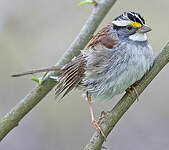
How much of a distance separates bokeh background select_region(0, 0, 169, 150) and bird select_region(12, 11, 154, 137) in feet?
6.67

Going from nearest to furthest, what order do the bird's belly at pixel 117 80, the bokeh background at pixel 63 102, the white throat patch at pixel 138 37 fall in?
the bird's belly at pixel 117 80 < the white throat patch at pixel 138 37 < the bokeh background at pixel 63 102

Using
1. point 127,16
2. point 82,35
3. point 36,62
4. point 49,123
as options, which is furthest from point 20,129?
point 127,16

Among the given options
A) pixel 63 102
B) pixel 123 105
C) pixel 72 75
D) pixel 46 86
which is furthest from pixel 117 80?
pixel 63 102

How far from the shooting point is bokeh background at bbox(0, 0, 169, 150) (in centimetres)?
697

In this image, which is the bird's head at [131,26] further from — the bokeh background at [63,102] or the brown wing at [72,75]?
the bokeh background at [63,102]

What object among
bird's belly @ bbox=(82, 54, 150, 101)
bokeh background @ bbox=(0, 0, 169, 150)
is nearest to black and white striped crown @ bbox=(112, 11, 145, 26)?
bird's belly @ bbox=(82, 54, 150, 101)

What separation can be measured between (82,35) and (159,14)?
3.33 metres

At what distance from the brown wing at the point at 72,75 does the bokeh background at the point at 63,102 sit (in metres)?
2.01

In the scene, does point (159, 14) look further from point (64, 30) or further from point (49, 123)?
point (49, 123)

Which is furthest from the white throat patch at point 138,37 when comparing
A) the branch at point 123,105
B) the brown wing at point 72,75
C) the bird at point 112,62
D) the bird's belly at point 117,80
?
the brown wing at point 72,75

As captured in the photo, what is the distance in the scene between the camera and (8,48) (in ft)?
22.2

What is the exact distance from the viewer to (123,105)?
4.15 metres

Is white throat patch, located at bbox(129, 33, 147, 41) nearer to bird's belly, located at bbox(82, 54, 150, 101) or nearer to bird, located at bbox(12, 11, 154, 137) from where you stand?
bird, located at bbox(12, 11, 154, 137)

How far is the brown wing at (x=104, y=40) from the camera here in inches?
186
